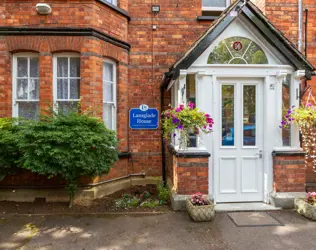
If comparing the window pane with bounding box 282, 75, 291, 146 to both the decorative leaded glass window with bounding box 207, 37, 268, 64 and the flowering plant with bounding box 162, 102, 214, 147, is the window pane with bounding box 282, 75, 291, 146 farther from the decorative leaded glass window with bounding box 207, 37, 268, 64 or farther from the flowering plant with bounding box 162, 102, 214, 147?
the flowering plant with bounding box 162, 102, 214, 147

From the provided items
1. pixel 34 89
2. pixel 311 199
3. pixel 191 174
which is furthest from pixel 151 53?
pixel 311 199

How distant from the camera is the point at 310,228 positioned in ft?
13.1

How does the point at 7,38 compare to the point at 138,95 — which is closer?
the point at 7,38

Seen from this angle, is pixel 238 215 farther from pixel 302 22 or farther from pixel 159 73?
pixel 302 22

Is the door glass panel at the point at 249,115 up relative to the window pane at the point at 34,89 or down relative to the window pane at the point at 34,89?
down

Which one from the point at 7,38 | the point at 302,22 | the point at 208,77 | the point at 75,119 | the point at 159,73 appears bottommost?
the point at 75,119

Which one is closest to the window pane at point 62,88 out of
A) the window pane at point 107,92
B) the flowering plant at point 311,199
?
the window pane at point 107,92

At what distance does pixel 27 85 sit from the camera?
18.0 ft

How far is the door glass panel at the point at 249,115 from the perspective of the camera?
200 inches

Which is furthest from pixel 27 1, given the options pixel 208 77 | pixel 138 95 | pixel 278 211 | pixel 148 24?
pixel 278 211

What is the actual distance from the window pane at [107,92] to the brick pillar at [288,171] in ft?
13.0

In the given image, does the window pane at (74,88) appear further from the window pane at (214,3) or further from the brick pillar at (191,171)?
the window pane at (214,3)

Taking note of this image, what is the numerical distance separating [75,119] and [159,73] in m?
2.66

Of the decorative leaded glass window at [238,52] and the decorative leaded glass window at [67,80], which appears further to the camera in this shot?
the decorative leaded glass window at [67,80]
